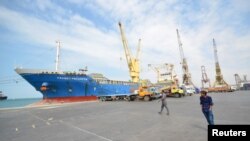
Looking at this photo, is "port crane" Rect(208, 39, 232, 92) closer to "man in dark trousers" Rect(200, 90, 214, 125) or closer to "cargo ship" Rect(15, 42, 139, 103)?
"cargo ship" Rect(15, 42, 139, 103)

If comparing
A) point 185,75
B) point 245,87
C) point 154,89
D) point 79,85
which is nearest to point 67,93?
point 79,85

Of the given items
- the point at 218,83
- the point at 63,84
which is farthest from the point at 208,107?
the point at 218,83

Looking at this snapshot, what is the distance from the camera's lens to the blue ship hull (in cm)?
3644

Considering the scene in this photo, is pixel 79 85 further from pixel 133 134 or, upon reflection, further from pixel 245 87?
pixel 245 87

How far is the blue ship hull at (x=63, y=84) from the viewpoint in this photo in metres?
36.4

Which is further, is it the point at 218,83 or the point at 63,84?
the point at 218,83

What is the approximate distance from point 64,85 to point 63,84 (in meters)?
0.34

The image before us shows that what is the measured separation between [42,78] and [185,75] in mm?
72442

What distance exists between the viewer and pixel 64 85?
39031mm
